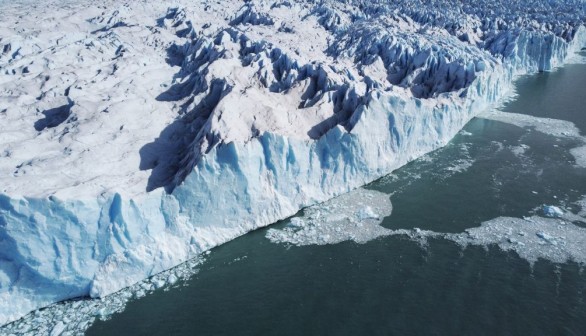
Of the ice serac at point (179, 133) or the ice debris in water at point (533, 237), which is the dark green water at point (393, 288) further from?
the ice serac at point (179, 133)

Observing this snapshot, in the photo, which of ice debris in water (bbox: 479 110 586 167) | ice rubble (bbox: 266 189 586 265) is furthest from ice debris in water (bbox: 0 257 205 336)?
ice debris in water (bbox: 479 110 586 167)

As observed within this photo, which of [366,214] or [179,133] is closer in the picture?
[366,214]

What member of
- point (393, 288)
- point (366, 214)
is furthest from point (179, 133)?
point (393, 288)

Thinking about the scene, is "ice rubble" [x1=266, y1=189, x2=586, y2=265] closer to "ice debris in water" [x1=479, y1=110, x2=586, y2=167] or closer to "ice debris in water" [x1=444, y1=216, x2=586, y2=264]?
"ice debris in water" [x1=444, y1=216, x2=586, y2=264]

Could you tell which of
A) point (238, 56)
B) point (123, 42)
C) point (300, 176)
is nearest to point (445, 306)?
point (300, 176)

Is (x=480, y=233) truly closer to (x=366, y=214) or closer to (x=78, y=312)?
(x=366, y=214)

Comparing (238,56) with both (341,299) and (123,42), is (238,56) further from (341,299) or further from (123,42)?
(341,299)
